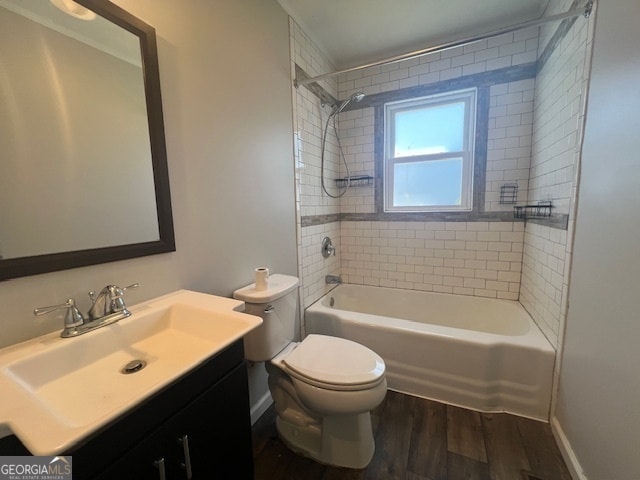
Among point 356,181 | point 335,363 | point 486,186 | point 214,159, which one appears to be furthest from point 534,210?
point 214,159

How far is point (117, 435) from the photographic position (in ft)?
1.87

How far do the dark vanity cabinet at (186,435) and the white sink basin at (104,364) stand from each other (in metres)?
0.05

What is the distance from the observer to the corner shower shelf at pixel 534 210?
1659 millimetres

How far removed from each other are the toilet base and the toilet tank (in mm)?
446

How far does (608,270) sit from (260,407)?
1833 millimetres

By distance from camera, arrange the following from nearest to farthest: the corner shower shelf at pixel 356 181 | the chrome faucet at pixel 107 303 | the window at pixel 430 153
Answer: the chrome faucet at pixel 107 303 < the window at pixel 430 153 < the corner shower shelf at pixel 356 181

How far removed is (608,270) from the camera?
Result: 3.38 feet

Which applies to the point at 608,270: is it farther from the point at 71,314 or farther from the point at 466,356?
the point at 71,314

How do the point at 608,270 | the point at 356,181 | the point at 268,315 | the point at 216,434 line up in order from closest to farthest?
the point at 216,434 < the point at 608,270 < the point at 268,315 < the point at 356,181

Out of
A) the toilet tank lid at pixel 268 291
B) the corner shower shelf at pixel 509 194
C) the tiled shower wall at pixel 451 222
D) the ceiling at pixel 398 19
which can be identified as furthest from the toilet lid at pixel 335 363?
the ceiling at pixel 398 19

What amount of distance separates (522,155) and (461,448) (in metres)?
2.00

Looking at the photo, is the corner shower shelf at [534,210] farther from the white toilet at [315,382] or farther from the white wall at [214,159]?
the white wall at [214,159]

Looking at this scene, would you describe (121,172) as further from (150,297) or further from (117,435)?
(117,435)

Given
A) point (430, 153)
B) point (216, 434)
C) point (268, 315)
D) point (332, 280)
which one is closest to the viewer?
point (216, 434)
